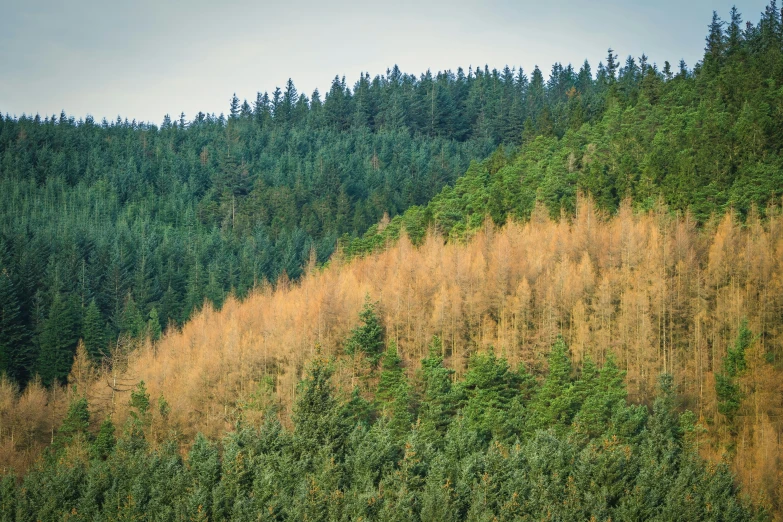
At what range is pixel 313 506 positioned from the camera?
50.4 metres

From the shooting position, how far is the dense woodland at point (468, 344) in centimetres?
5438

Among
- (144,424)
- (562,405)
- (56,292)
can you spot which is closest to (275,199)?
(56,292)

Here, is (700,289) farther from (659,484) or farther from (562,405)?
(659,484)

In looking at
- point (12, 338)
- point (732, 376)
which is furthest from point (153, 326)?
point (732, 376)

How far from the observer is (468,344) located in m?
83.4

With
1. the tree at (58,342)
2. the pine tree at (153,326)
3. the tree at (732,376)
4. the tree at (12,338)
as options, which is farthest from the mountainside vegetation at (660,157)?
the tree at (12,338)

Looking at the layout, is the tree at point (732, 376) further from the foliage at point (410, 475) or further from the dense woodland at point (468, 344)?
the foliage at point (410, 475)

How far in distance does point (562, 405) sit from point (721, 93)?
233 ft

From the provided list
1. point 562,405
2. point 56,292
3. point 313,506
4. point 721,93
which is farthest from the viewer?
point 56,292

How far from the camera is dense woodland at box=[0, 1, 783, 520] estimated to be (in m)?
54.4

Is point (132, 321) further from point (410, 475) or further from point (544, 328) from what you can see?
point (410, 475)

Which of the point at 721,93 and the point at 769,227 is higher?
the point at 721,93

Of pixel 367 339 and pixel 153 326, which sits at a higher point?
pixel 367 339

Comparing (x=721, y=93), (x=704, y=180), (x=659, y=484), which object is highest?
(x=721, y=93)
